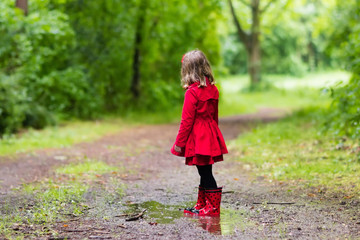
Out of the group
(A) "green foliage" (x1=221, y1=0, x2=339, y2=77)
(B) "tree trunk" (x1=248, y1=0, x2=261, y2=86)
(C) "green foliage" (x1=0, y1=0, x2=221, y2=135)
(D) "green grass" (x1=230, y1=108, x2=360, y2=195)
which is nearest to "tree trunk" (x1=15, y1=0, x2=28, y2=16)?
(C) "green foliage" (x1=0, y1=0, x2=221, y2=135)

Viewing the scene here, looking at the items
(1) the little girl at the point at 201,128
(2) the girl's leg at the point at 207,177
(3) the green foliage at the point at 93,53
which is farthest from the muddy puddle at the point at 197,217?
(3) the green foliage at the point at 93,53

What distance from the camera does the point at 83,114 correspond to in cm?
1648

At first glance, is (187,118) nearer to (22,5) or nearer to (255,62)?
(22,5)

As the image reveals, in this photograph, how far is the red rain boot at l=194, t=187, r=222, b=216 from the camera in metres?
5.22

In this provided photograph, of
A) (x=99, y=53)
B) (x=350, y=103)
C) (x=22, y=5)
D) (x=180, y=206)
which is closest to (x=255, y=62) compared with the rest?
(x=99, y=53)

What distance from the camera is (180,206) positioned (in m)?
5.66

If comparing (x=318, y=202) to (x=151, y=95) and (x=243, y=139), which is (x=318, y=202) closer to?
(x=243, y=139)

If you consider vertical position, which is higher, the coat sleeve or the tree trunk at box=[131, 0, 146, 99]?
the tree trunk at box=[131, 0, 146, 99]

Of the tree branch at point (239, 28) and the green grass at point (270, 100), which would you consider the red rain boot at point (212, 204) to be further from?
the tree branch at point (239, 28)

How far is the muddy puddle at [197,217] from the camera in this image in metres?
4.73

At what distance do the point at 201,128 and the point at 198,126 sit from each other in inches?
1.6

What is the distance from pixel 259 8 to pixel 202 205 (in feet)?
91.3

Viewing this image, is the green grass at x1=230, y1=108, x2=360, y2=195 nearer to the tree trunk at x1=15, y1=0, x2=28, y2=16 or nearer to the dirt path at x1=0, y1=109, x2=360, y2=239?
the dirt path at x1=0, y1=109, x2=360, y2=239

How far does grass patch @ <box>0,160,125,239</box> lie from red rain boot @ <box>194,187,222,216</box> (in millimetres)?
1317
